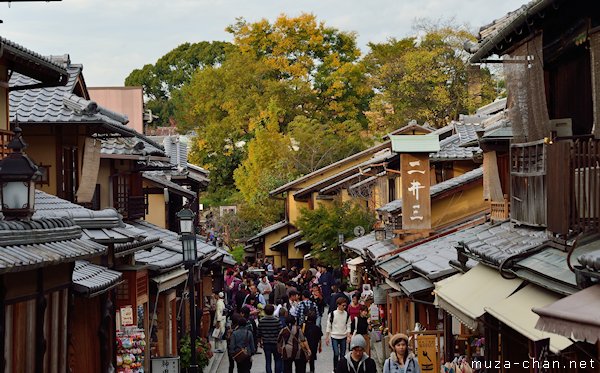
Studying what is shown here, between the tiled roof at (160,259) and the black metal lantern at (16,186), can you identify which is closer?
the black metal lantern at (16,186)

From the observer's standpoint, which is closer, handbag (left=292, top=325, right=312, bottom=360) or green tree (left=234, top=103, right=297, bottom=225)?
handbag (left=292, top=325, right=312, bottom=360)

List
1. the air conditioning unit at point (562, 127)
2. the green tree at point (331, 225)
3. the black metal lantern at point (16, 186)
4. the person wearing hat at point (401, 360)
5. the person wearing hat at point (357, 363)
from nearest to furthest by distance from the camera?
the black metal lantern at point (16, 186) → the air conditioning unit at point (562, 127) → the person wearing hat at point (401, 360) → the person wearing hat at point (357, 363) → the green tree at point (331, 225)

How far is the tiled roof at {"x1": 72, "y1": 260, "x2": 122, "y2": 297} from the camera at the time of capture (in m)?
14.1

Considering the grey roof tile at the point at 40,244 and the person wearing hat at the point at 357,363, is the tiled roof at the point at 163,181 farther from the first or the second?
the grey roof tile at the point at 40,244

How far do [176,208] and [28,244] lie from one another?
2942 cm

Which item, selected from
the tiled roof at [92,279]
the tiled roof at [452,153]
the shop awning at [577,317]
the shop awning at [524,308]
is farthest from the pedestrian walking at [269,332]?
the shop awning at [577,317]

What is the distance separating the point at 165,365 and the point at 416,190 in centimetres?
894

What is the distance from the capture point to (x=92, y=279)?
15375 mm

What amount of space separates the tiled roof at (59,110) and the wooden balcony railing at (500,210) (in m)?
6.92

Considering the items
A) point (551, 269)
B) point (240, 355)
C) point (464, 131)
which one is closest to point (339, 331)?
point (240, 355)

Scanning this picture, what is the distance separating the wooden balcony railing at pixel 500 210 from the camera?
19391mm

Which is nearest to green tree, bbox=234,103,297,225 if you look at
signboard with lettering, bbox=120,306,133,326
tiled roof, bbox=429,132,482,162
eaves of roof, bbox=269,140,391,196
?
eaves of roof, bbox=269,140,391,196

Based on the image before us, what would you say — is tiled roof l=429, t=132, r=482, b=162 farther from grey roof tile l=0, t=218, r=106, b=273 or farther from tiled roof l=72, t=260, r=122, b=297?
grey roof tile l=0, t=218, r=106, b=273

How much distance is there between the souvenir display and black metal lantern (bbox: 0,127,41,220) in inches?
324
